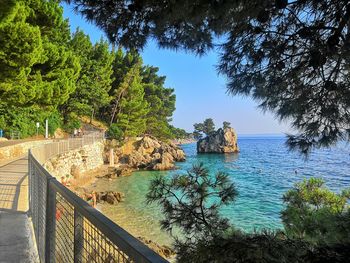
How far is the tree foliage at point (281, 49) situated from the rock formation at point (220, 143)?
72.8 metres

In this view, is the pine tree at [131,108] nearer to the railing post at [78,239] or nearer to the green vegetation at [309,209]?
the green vegetation at [309,209]

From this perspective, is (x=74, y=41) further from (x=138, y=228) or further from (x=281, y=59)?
(x=281, y=59)

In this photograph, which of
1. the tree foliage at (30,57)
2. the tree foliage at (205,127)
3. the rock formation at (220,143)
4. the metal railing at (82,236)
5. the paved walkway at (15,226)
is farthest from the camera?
the tree foliage at (205,127)

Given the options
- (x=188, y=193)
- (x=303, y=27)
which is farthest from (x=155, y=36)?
(x=188, y=193)

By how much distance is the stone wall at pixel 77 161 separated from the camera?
2181cm

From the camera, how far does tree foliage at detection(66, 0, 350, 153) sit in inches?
122

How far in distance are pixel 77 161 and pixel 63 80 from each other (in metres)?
10.9

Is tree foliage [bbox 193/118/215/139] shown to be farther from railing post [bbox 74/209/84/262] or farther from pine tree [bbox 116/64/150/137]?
railing post [bbox 74/209/84/262]

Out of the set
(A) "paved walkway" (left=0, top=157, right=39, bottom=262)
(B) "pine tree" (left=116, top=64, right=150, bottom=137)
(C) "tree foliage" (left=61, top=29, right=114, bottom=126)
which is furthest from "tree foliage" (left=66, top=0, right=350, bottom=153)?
(B) "pine tree" (left=116, top=64, right=150, bottom=137)

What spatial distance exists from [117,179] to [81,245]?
29992mm

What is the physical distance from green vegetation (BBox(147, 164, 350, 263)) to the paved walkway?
5.46ft

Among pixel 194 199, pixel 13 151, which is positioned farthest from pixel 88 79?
pixel 194 199

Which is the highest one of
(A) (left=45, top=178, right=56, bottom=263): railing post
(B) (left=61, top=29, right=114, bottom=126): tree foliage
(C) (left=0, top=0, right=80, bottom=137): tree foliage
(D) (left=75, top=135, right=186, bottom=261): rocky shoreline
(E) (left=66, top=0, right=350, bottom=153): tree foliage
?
(B) (left=61, top=29, right=114, bottom=126): tree foliage

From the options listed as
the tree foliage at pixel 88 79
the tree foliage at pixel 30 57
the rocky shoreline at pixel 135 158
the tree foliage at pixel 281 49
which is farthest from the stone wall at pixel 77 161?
the tree foliage at pixel 281 49
